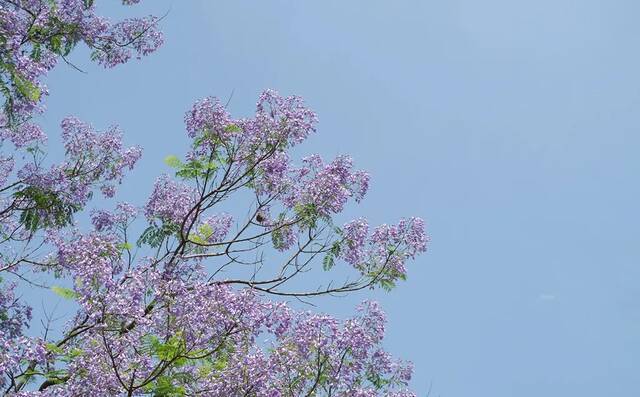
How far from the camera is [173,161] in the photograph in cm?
1111

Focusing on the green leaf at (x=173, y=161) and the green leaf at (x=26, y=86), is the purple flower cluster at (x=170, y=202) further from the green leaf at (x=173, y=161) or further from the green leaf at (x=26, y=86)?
the green leaf at (x=26, y=86)

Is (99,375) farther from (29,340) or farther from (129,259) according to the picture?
(129,259)

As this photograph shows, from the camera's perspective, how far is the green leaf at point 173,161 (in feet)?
36.3

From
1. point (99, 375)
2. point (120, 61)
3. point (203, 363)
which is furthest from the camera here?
point (120, 61)

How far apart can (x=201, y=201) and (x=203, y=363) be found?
3.36 meters

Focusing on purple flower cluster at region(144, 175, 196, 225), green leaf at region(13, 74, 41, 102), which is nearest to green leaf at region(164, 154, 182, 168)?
purple flower cluster at region(144, 175, 196, 225)

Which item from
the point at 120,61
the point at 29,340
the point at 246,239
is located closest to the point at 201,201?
the point at 246,239

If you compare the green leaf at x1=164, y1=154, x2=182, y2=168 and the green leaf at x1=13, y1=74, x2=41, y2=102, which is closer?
the green leaf at x1=13, y1=74, x2=41, y2=102

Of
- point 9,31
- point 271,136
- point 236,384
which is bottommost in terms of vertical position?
point 236,384

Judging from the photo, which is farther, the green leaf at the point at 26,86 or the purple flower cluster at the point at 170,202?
the purple flower cluster at the point at 170,202

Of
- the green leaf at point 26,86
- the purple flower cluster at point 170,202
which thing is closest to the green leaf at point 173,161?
the purple flower cluster at point 170,202

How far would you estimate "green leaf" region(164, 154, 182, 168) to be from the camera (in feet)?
36.3

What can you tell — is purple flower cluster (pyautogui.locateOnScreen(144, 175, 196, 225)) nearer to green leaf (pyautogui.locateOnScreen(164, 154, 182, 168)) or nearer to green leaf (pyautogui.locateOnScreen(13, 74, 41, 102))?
green leaf (pyautogui.locateOnScreen(164, 154, 182, 168))

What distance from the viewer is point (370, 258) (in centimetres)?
1107
